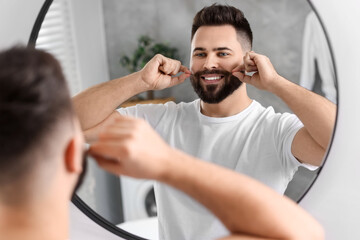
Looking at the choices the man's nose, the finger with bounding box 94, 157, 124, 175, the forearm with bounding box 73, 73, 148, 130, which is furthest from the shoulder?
the finger with bounding box 94, 157, 124, 175

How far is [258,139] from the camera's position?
0.84 m

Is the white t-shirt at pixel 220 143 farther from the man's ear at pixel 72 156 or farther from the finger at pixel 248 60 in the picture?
the man's ear at pixel 72 156

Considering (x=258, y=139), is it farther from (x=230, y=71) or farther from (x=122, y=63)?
(x=122, y=63)

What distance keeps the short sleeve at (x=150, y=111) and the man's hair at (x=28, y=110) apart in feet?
1.17

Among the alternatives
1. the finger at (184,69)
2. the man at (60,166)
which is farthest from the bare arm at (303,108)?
the man at (60,166)

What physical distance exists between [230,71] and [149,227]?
371 millimetres

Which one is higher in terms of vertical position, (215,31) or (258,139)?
(215,31)

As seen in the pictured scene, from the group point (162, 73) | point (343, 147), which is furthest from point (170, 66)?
point (343, 147)

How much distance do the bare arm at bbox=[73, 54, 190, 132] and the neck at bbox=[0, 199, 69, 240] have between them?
1.15 ft

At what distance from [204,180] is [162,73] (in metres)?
0.37

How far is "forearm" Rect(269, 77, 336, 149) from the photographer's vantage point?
813 millimetres

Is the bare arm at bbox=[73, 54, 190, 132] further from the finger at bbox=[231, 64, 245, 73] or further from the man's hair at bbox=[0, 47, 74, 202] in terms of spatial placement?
the man's hair at bbox=[0, 47, 74, 202]

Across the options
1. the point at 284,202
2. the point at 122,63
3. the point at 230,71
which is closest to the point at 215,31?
the point at 230,71

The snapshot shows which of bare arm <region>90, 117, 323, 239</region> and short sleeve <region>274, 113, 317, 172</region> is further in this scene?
short sleeve <region>274, 113, 317, 172</region>
